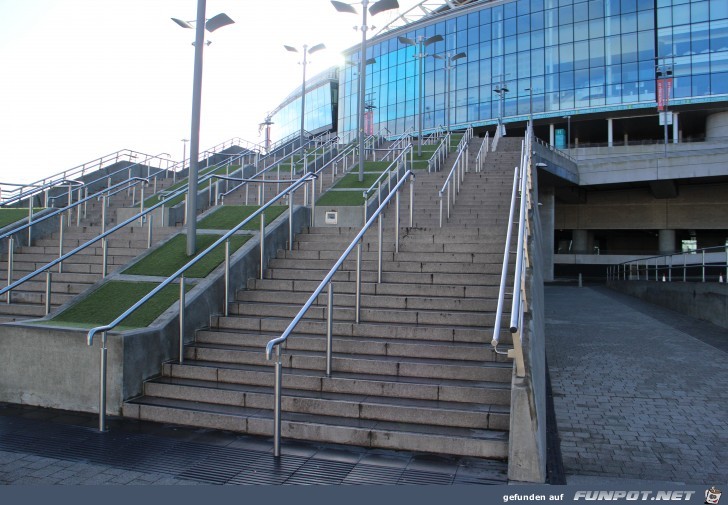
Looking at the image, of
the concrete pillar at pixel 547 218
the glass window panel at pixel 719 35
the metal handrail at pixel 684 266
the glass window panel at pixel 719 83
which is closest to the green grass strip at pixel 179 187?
the metal handrail at pixel 684 266

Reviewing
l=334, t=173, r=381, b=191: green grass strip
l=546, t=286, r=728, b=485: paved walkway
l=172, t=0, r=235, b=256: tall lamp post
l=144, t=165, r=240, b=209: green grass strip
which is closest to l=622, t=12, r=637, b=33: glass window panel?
l=144, t=165, r=240, b=209: green grass strip

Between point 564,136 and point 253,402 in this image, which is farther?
point 564,136

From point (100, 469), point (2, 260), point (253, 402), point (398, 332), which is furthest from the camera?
point (2, 260)

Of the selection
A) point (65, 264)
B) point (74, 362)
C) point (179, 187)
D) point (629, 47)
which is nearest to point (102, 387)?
point (74, 362)

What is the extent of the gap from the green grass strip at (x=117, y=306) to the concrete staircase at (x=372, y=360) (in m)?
0.67

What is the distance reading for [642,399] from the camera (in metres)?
7.30

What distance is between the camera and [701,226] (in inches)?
1758

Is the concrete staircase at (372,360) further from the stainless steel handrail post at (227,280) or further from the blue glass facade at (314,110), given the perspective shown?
the blue glass facade at (314,110)

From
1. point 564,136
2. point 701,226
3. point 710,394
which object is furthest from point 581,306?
point 564,136

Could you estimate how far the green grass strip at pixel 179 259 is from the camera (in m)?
9.07

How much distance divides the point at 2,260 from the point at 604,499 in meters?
12.1

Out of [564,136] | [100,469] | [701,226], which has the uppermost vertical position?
[564,136]

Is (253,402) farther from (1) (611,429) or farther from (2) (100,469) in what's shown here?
(1) (611,429)

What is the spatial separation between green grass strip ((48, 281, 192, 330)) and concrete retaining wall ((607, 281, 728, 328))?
38.6ft
